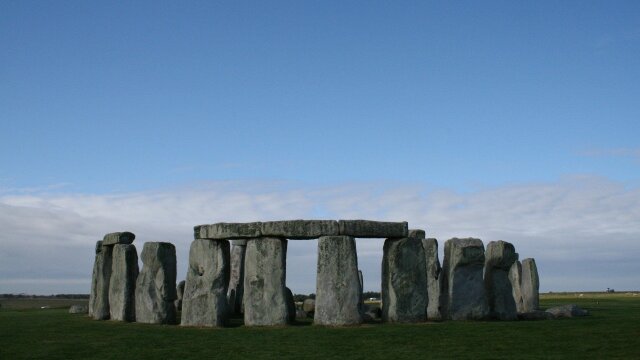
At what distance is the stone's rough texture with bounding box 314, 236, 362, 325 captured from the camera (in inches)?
669

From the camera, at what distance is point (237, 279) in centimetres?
2356

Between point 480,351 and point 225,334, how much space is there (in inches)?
217

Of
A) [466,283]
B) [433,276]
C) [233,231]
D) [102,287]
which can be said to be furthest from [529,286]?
[102,287]

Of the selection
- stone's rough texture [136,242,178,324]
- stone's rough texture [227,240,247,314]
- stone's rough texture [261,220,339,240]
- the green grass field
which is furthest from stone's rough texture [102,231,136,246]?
stone's rough texture [261,220,339,240]

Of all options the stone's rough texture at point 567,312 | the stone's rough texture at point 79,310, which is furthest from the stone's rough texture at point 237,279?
the stone's rough texture at point 567,312

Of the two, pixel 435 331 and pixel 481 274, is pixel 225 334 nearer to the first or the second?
pixel 435 331

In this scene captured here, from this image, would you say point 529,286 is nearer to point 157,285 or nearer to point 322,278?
point 322,278

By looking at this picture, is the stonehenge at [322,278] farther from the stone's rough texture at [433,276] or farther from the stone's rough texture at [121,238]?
the stone's rough texture at [121,238]

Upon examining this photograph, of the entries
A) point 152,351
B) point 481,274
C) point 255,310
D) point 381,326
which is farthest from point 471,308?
point 152,351

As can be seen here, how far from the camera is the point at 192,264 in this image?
18250 mm

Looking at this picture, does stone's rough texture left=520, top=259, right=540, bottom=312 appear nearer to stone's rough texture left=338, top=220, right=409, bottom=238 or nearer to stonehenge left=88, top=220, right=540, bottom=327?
stonehenge left=88, top=220, right=540, bottom=327

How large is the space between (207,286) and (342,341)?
4754 mm

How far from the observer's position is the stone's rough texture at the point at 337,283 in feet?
55.7

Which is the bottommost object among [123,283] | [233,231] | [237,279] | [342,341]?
[342,341]
